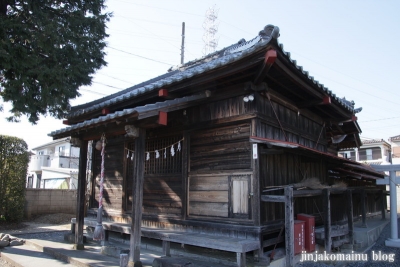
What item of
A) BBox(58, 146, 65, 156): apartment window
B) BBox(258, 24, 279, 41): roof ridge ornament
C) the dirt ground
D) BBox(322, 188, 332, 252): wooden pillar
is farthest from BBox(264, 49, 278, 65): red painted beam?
BBox(58, 146, 65, 156): apartment window

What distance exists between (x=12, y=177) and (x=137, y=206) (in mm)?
10074

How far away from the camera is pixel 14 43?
28.1 ft

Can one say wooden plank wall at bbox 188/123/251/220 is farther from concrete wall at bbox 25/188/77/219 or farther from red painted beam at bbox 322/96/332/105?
concrete wall at bbox 25/188/77/219

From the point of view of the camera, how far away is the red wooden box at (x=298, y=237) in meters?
6.41

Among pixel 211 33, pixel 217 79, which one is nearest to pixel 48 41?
pixel 217 79

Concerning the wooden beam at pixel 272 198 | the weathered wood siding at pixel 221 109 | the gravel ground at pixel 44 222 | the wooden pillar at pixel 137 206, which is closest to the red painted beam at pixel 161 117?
the wooden pillar at pixel 137 206

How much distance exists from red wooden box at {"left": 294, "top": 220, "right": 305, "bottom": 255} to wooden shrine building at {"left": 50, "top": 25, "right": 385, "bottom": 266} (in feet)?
1.18

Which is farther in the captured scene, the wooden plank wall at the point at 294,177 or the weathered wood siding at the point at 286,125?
the weathered wood siding at the point at 286,125

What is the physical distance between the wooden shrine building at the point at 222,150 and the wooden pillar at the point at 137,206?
0.02 meters

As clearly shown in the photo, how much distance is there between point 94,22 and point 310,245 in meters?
9.34


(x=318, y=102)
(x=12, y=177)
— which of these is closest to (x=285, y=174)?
(x=318, y=102)

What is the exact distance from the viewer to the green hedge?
1332 centimetres

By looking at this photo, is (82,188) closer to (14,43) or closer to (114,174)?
(114,174)

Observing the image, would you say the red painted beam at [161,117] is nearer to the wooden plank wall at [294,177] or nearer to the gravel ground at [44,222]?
the wooden plank wall at [294,177]
